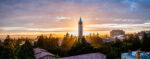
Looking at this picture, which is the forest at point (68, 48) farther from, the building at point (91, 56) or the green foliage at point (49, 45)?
the building at point (91, 56)

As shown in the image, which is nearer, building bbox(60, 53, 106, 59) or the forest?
the forest

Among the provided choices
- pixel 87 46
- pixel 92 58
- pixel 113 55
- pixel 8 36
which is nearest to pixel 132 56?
pixel 113 55

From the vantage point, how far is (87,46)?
15.2 m

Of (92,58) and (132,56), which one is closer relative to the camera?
(132,56)

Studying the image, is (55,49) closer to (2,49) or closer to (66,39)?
(66,39)

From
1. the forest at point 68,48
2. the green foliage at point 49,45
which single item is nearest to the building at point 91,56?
the forest at point 68,48

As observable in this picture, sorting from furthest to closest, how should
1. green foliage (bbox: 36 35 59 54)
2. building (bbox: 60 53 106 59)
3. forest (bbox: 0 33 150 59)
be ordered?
green foliage (bbox: 36 35 59 54) < building (bbox: 60 53 106 59) < forest (bbox: 0 33 150 59)

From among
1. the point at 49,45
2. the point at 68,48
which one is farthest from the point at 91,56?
the point at 49,45

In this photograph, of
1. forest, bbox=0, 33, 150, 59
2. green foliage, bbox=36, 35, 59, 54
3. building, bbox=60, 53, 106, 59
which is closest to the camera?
forest, bbox=0, 33, 150, 59

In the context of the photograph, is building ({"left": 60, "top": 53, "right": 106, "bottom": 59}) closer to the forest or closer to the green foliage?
the forest

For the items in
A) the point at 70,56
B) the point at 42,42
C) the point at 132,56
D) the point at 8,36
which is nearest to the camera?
the point at 132,56

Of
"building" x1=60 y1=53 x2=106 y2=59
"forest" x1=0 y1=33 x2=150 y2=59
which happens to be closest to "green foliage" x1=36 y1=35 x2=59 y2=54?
"forest" x1=0 y1=33 x2=150 y2=59

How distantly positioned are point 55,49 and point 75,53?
6.85 ft

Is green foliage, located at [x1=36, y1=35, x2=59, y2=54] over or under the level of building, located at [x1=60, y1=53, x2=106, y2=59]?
over
